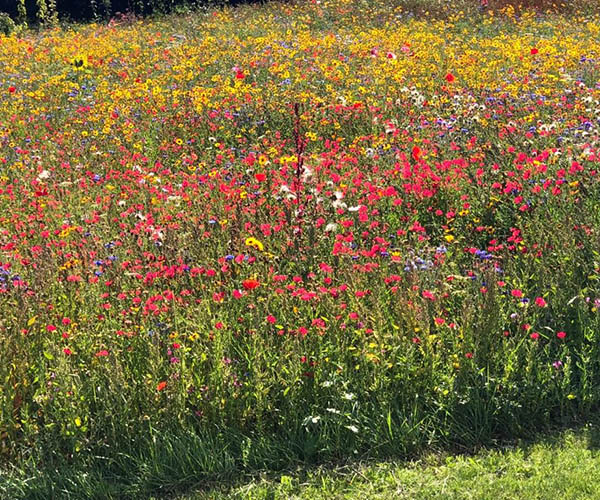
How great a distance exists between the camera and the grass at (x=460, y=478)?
10.4ft

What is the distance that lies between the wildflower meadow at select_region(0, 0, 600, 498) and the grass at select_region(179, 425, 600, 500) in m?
0.12

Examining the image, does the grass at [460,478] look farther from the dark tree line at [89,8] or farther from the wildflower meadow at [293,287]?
the dark tree line at [89,8]

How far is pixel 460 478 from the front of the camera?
329 centimetres

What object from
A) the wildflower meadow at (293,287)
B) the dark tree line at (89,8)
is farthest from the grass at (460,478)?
the dark tree line at (89,8)

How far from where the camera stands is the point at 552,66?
359 inches

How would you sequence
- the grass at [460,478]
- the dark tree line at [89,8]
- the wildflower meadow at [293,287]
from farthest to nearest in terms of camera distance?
the dark tree line at [89,8] < the wildflower meadow at [293,287] < the grass at [460,478]

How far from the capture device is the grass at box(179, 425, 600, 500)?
3.17m

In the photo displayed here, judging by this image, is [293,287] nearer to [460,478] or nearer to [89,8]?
[460,478]

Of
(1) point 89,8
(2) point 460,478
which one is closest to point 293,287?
(2) point 460,478

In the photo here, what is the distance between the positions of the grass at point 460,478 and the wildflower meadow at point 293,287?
12 centimetres

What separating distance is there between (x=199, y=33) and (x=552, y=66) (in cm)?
800

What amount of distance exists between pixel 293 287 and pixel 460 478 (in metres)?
1.46

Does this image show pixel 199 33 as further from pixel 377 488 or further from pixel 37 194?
pixel 377 488

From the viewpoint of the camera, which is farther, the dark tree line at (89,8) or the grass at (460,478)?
the dark tree line at (89,8)
